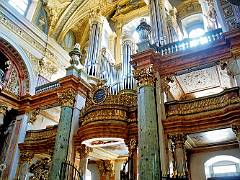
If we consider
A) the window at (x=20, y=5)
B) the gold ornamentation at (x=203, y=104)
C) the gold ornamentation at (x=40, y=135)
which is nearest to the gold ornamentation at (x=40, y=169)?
the gold ornamentation at (x=40, y=135)

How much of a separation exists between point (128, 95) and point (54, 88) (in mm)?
3641

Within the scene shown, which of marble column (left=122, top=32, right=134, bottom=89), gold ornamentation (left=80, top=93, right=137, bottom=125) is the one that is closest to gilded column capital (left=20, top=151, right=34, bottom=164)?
gold ornamentation (left=80, top=93, right=137, bottom=125)

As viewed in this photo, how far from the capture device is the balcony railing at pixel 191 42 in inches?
374

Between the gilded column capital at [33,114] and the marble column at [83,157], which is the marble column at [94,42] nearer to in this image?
the gilded column capital at [33,114]

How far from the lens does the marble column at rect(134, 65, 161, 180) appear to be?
26.6ft

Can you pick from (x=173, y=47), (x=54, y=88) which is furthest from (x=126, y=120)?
(x=54, y=88)

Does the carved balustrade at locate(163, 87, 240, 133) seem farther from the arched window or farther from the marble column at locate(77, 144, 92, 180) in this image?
the marble column at locate(77, 144, 92, 180)

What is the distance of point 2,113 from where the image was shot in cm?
1196

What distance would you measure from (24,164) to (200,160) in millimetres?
7780

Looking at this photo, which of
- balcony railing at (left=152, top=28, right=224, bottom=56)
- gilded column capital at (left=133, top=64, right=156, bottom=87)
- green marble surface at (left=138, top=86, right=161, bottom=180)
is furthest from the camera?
gilded column capital at (left=133, top=64, right=156, bottom=87)

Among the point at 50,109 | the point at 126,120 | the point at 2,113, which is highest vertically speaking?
the point at 50,109

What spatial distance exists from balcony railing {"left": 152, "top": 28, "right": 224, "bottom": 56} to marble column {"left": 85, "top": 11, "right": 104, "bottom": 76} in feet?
15.1

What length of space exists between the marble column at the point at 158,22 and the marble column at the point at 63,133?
15.5 feet

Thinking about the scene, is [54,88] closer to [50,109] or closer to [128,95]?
[50,109]
